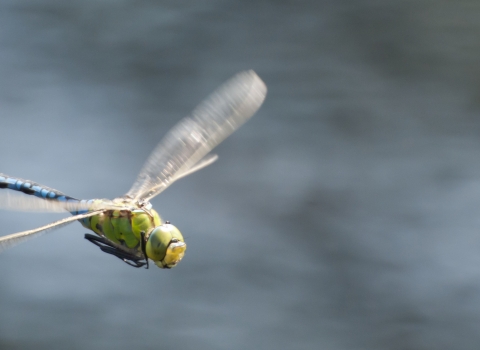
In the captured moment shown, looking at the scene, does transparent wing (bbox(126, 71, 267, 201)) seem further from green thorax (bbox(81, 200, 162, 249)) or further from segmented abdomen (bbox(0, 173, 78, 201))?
segmented abdomen (bbox(0, 173, 78, 201))

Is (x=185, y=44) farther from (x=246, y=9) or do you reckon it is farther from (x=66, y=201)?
(x=66, y=201)

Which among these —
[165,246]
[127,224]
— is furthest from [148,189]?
[165,246]

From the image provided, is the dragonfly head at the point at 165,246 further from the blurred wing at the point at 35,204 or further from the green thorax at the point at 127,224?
the blurred wing at the point at 35,204

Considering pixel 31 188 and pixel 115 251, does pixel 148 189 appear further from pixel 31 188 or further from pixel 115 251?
pixel 31 188

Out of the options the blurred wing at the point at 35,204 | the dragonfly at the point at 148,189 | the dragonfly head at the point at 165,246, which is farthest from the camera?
the blurred wing at the point at 35,204

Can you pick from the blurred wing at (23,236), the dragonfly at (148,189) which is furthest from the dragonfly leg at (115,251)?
the blurred wing at (23,236)

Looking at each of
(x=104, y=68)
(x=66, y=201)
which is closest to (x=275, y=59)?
(x=104, y=68)
